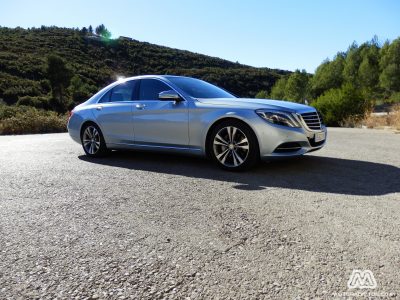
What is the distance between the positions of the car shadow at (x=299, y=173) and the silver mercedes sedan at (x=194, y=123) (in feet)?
0.87

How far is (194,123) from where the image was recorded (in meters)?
5.26

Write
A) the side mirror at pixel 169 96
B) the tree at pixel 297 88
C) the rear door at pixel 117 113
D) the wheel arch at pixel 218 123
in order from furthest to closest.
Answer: the tree at pixel 297 88 → the rear door at pixel 117 113 → the side mirror at pixel 169 96 → the wheel arch at pixel 218 123

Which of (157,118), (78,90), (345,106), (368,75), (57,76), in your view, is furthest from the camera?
(78,90)

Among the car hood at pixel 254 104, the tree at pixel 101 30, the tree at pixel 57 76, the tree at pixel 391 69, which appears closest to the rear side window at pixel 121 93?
the car hood at pixel 254 104

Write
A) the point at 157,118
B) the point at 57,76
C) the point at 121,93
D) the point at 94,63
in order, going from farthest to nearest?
the point at 94,63 → the point at 57,76 → the point at 121,93 → the point at 157,118

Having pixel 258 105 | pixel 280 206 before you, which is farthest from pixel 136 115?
pixel 280 206

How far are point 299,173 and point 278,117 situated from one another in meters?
0.81

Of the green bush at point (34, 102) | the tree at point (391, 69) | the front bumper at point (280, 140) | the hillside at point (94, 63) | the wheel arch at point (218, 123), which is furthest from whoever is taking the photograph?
the hillside at point (94, 63)

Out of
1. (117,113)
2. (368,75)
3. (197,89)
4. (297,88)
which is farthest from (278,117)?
(297,88)

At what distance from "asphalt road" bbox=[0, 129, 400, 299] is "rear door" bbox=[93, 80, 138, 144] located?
124cm

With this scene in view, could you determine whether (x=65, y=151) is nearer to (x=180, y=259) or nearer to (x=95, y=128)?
(x=95, y=128)

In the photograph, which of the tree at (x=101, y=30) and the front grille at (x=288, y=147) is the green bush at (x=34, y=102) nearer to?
the front grille at (x=288, y=147)

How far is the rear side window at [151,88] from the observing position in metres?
5.84

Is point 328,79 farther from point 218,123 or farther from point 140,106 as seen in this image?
point 218,123
